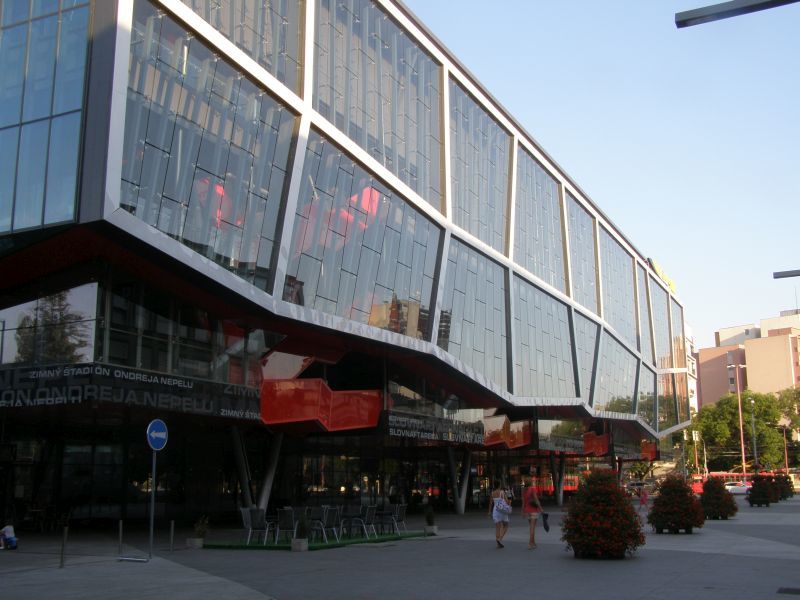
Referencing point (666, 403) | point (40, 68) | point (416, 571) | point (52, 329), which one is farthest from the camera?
point (666, 403)

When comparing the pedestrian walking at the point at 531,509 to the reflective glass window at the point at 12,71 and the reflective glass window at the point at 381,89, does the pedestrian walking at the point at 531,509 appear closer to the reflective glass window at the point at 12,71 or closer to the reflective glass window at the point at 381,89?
the reflective glass window at the point at 381,89

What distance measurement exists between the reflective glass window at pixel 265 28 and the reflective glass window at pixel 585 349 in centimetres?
3437

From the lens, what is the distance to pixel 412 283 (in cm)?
3497

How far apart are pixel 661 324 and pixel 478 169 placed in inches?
1877

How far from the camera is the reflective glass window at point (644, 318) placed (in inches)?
3007

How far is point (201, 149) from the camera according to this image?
79.6 ft

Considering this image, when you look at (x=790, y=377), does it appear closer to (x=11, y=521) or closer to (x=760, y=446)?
(x=760, y=446)

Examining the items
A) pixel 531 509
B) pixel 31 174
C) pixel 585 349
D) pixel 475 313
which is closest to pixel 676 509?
pixel 531 509

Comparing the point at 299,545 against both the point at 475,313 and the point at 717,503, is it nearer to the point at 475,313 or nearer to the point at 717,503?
the point at 717,503

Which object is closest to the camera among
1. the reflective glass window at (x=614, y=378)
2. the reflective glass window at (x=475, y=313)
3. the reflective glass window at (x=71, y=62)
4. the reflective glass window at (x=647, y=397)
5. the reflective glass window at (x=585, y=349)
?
the reflective glass window at (x=71, y=62)

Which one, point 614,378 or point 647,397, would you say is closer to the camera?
point 614,378

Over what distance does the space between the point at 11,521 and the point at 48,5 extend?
16.6 metres

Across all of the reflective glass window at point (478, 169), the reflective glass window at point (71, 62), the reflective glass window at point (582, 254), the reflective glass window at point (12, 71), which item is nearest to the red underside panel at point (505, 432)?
the reflective glass window at point (478, 169)

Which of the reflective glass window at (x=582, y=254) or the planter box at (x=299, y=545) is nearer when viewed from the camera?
the planter box at (x=299, y=545)
